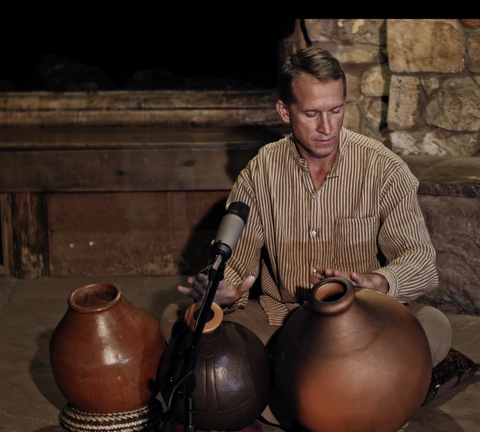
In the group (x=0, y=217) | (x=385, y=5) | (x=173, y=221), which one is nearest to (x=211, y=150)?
(x=173, y=221)

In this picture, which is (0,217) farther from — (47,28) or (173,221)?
(47,28)

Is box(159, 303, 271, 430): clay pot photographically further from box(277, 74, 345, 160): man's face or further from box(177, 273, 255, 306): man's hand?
box(277, 74, 345, 160): man's face

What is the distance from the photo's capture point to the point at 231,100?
204 inches

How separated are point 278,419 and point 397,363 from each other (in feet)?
2.29

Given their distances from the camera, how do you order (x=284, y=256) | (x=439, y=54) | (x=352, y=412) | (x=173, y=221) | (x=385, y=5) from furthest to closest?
(x=173, y=221) → (x=439, y=54) → (x=284, y=256) → (x=352, y=412) → (x=385, y=5)

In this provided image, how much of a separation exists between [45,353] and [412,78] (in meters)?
2.37

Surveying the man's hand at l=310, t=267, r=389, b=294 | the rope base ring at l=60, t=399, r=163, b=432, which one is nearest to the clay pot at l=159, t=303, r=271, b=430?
the rope base ring at l=60, t=399, r=163, b=432

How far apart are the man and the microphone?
779mm

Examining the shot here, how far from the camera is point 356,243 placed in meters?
3.21

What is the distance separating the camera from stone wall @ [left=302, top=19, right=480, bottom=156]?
14.4 ft

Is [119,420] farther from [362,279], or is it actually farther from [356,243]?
[356,243]

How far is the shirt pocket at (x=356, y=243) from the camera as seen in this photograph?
125 inches

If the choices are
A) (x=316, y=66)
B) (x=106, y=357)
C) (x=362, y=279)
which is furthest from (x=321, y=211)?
(x=106, y=357)

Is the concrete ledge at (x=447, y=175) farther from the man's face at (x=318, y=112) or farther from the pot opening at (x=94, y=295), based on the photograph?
the pot opening at (x=94, y=295)
